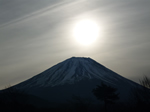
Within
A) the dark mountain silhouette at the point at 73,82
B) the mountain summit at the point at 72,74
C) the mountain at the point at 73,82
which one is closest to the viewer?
the dark mountain silhouette at the point at 73,82

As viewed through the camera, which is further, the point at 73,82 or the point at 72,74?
the point at 72,74

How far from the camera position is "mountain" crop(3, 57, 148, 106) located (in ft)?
372

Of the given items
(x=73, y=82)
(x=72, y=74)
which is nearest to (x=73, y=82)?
(x=73, y=82)

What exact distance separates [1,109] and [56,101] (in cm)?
5759

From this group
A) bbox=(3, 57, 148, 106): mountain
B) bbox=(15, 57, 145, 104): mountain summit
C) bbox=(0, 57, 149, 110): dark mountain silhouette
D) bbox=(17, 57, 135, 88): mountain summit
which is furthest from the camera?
bbox=(17, 57, 135, 88): mountain summit

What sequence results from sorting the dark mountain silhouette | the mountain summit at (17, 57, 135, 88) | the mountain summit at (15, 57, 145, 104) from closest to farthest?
the dark mountain silhouette → the mountain summit at (15, 57, 145, 104) → the mountain summit at (17, 57, 135, 88)

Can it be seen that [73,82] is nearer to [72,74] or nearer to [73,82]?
[73,82]

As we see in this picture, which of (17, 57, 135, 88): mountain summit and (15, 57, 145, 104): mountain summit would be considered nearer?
(15, 57, 145, 104): mountain summit

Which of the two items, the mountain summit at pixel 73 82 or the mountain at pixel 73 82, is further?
the mountain summit at pixel 73 82

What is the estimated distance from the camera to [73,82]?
5002 inches

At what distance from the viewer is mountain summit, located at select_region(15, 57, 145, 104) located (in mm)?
114562

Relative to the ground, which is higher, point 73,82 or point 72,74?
point 72,74

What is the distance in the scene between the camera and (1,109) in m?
51.9

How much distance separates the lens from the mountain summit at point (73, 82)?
115 metres
